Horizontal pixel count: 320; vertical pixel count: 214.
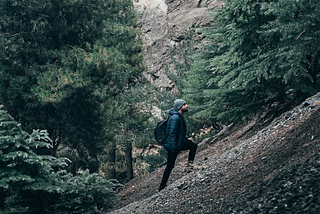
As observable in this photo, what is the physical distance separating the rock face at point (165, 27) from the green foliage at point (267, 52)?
2125 cm

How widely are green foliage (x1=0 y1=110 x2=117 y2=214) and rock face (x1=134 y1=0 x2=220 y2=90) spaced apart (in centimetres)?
2318

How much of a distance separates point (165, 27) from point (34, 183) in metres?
29.4

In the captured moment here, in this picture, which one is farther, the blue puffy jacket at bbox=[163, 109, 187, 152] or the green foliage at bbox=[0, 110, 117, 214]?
the green foliage at bbox=[0, 110, 117, 214]

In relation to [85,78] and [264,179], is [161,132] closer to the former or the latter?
[264,179]

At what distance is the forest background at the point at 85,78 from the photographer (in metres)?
8.21

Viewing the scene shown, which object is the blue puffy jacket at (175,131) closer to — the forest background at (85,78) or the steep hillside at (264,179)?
the steep hillside at (264,179)

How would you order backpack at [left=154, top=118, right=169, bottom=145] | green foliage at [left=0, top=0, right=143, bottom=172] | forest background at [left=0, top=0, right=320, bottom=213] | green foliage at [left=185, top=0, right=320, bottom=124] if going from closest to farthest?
backpack at [left=154, top=118, right=169, bottom=145]
green foliage at [left=185, top=0, right=320, bottom=124]
forest background at [left=0, top=0, right=320, bottom=213]
green foliage at [left=0, top=0, right=143, bottom=172]

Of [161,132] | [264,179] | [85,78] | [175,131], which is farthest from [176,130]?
[85,78]

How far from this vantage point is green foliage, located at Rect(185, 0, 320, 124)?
25.3 ft

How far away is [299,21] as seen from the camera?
25.0ft

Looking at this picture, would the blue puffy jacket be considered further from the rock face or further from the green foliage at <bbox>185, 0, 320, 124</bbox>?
the rock face

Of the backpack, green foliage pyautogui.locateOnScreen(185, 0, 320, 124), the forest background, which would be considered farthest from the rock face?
the backpack

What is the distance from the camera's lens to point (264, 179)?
5.07 m

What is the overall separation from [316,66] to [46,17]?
8.29m
